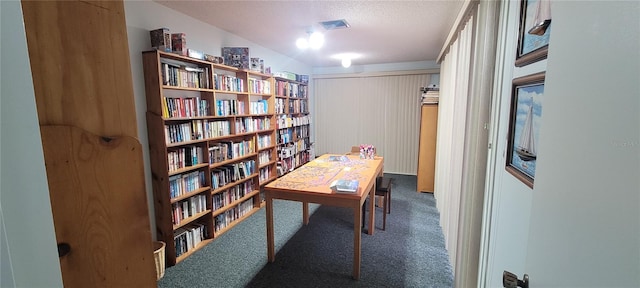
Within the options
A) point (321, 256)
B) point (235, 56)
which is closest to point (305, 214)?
point (321, 256)

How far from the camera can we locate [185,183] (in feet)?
8.25

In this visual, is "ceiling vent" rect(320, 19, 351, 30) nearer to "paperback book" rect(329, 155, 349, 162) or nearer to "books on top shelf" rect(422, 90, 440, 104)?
"paperback book" rect(329, 155, 349, 162)

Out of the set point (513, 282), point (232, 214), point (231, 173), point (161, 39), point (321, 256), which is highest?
point (161, 39)

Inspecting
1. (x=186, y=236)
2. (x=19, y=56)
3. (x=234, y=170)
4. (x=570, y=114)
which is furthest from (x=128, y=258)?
(x=234, y=170)

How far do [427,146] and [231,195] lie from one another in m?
3.03

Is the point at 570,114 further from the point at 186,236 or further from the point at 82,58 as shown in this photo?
the point at 186,236

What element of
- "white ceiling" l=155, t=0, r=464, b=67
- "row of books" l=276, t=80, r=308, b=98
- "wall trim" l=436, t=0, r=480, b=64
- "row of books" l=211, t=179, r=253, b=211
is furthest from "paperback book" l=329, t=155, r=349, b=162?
"wall trim" l=436, t=0, r=480, b=64

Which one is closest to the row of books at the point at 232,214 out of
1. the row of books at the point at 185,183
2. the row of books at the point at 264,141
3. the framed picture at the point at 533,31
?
the row of books at the point at 185,183

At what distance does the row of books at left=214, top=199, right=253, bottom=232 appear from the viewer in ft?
9.69

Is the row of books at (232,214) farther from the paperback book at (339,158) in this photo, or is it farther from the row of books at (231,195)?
the paperback book at (339,158)

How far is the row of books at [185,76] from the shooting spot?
2260mm

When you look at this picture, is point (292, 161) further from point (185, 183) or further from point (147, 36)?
point (147, 36)

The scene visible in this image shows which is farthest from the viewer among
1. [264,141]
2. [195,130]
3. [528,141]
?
[264,141]

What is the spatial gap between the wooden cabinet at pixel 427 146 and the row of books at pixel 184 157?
3239 millimetres
